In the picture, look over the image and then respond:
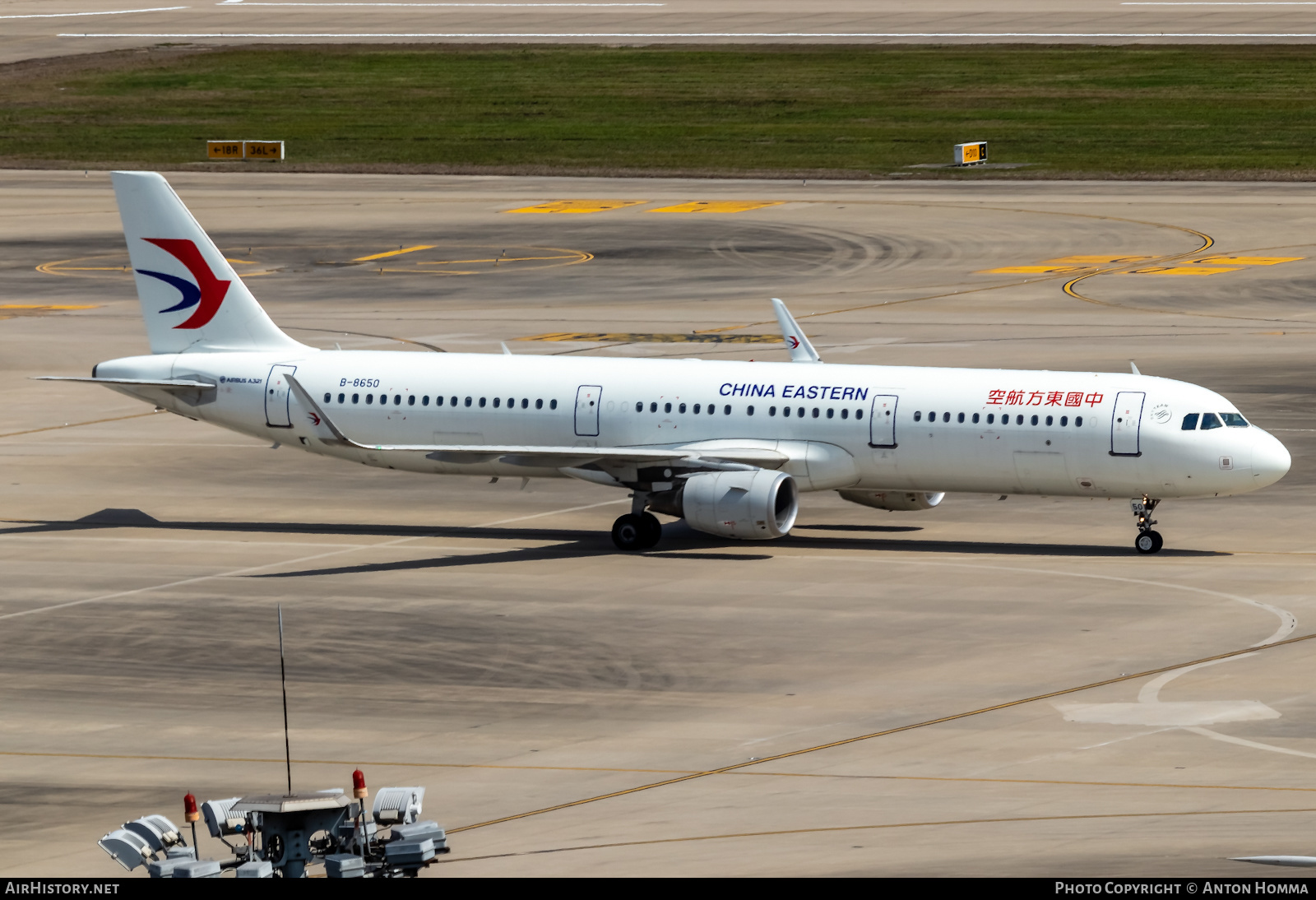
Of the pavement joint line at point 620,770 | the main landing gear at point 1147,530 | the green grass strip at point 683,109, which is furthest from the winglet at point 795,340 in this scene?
the green grass strip at point 683,109

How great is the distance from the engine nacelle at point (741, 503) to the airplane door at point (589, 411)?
3.26 metres

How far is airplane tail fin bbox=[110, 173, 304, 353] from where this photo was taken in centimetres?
5631

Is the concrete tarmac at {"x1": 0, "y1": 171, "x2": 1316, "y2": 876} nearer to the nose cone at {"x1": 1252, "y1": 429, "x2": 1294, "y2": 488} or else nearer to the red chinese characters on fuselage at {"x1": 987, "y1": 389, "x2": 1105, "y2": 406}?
the nose cone at {"x1": 1252, "y1": 429, "x2": 1294, "y2": 488}

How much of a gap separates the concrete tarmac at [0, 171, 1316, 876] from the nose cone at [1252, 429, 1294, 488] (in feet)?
6.09

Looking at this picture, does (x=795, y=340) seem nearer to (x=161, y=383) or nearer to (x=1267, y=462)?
(x=1267, y=462)

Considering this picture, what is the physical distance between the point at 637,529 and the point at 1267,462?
13.5 m

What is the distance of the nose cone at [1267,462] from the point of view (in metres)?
48.8

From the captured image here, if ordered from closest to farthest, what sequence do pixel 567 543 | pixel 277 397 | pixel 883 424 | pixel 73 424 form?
pixel 883 424 → pixel 567 543 → pixel 277 397 → pixel 73 424

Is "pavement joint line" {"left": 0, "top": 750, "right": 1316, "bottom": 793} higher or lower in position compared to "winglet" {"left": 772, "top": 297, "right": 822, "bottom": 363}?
lower

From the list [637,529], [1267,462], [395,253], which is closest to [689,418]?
[637,529]

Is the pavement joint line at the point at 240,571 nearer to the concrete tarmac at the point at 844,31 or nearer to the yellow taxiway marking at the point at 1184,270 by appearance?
the yellow taxiway marking at the point at 1184,270

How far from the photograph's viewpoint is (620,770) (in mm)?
34062

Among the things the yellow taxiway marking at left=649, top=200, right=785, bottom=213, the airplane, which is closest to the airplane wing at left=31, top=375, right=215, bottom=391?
the airplane

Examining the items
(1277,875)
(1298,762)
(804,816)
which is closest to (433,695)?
(804,816)
